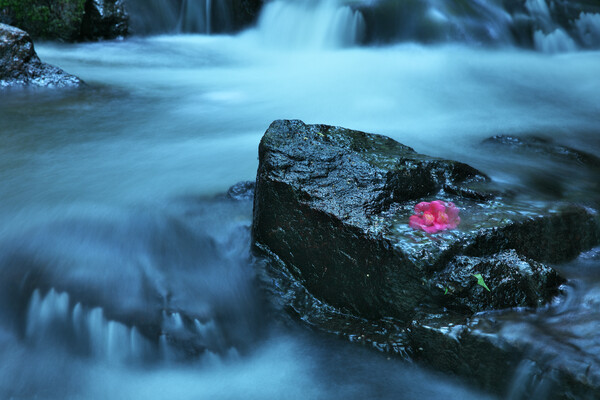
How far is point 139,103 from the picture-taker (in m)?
6.72

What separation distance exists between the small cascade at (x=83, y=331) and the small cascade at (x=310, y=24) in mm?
7887

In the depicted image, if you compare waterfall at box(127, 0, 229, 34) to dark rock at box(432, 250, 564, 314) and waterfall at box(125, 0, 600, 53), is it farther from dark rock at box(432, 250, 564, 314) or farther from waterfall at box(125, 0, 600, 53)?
dark rock at box(432, 250, 564, 314)

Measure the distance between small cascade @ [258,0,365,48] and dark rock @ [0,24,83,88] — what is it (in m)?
4.41

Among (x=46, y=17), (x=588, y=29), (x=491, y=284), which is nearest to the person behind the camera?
(x=491, y=284)

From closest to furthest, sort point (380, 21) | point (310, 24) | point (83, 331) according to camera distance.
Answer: point (83, 331), point (380, 21), point (310, 24)

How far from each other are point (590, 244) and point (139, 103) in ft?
17.3

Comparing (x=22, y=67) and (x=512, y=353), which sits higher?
(x=22, y=67)

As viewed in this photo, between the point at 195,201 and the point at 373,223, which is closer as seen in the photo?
the point at 373,223

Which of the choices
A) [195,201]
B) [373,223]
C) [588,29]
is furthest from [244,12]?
[373,223]

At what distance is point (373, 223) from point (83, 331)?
1.65 meters

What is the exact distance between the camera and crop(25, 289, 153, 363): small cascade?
9.30 feet

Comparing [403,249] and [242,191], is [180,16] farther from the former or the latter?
[403,249]

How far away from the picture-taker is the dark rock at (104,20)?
32.6 feet

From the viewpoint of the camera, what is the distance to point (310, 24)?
1022 centimetres
